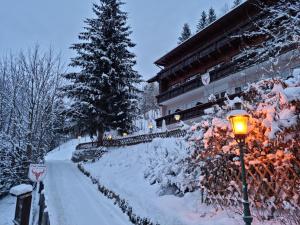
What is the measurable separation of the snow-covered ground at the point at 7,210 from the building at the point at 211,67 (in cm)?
1328

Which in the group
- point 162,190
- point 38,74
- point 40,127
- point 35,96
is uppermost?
point 38,74

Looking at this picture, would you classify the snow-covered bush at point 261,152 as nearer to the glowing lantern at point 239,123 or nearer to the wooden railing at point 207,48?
the glowing lantern at point 239,123

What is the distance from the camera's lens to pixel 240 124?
6.30m

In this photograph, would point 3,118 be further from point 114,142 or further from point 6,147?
point 114,142

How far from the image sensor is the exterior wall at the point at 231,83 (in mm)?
18458

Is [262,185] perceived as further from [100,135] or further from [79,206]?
[100,135]

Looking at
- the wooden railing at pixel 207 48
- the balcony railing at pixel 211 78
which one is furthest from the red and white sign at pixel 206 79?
the wooden railing at pixel 207 48

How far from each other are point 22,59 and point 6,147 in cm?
527

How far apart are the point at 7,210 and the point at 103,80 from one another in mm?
17032

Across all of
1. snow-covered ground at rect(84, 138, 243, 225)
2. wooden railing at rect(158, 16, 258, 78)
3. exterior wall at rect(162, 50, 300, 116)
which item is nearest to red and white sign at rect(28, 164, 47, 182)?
snow-covered ground at rect(84, 138, 243, 225)

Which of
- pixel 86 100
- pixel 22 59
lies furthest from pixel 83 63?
pixel 22 59

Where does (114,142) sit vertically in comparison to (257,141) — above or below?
above

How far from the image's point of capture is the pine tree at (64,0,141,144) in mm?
28000

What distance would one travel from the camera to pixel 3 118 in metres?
16.8
